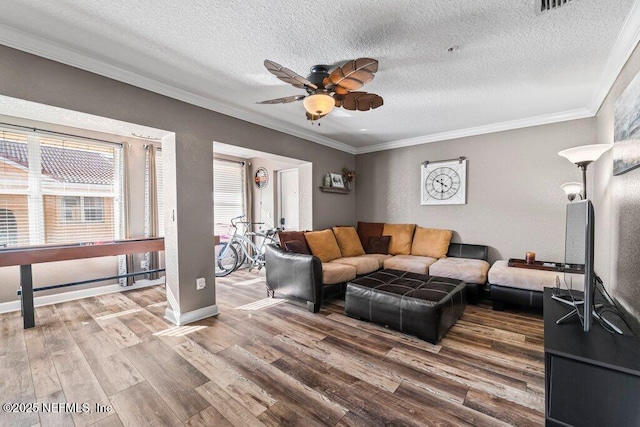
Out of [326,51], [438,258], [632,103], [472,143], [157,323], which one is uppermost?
[326,51]

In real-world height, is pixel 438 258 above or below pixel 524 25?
below

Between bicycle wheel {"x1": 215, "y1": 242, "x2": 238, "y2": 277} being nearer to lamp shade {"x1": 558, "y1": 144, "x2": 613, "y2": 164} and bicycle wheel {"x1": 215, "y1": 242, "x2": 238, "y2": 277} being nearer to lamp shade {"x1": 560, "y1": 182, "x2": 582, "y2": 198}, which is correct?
lamp shade {"x1": 558, "y1": 144, "x2": 613, "y2": 164}

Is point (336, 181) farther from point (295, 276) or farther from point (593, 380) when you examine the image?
point (593, 380)

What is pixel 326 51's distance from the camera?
2.10 m

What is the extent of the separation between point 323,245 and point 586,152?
118 inches

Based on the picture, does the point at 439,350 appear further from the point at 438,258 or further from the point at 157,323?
the point at 157,323

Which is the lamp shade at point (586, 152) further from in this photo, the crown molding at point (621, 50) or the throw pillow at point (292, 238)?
the throw pillow at point (292, 238)

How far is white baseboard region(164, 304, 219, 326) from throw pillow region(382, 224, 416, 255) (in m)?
3.00

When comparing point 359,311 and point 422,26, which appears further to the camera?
point 359,311

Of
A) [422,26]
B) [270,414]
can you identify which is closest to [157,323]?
[270,414]

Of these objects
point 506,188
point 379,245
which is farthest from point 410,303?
point 506,188

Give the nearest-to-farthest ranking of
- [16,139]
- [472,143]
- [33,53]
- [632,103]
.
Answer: [632,103]
[33,53]
[16,139]
[472,143]

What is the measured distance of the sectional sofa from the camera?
10.8 ft

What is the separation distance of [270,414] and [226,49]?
2557mm
